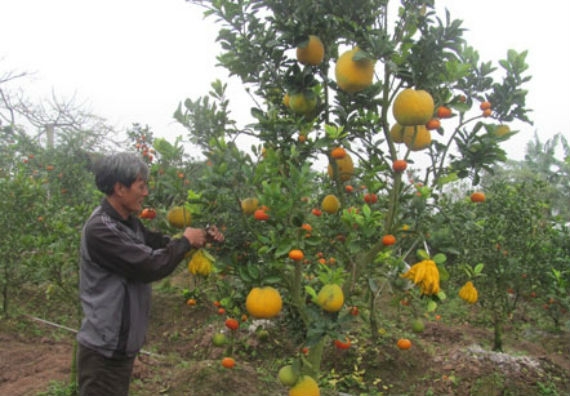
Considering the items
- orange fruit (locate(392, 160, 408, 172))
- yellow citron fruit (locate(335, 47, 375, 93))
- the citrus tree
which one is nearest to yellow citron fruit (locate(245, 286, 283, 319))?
the citrus tree

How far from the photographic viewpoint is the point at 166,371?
4477mm

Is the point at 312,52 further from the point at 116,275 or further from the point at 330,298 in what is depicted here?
the point at 116,275

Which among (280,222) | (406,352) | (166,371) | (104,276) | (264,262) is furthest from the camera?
(406,352)

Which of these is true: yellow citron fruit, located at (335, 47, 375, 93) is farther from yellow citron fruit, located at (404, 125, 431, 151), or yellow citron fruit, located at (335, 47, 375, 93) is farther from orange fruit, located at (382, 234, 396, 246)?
orange fruit, located at (382, 234, 396, 246)

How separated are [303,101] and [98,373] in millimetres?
1710

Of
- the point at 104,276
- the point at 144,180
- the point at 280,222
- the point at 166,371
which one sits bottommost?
the point at 166,371

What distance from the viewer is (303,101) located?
2.65 metres

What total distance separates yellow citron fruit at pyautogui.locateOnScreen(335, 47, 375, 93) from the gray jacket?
1.12 metres

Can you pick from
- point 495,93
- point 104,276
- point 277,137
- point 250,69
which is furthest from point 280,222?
point 495,93

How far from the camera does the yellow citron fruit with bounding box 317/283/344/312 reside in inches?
91.4

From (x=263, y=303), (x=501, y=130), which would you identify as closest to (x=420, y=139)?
(x=501, y=130)

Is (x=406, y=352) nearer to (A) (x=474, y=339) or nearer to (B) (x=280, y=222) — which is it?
(A) (x=474, y=339)

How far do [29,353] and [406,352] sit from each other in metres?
3.82

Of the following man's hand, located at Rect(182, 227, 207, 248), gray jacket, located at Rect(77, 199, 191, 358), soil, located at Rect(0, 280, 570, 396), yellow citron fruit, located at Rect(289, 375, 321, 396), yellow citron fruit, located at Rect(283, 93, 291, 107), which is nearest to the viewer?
gray jacket, located at Rect(77, 199, 191, 358)
